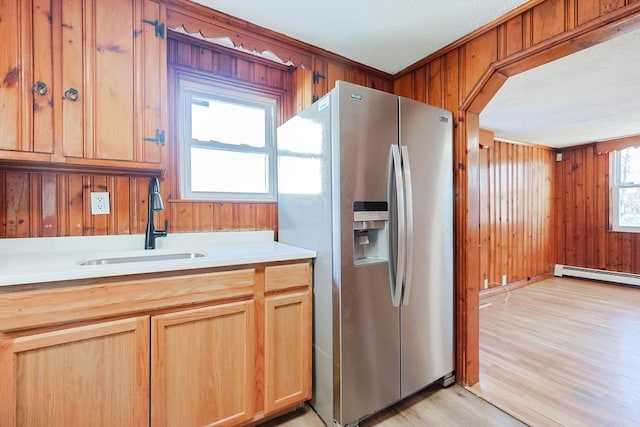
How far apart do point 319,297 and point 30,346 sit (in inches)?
47.1

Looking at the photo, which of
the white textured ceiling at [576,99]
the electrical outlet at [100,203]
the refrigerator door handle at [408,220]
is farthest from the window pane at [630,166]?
the electrical outlet at [100,203]

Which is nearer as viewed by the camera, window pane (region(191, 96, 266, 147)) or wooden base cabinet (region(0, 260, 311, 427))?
wooden base cabinet (region(0, 260, 311, 427))

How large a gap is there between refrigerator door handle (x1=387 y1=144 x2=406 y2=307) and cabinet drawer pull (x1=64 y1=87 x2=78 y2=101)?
1593mm

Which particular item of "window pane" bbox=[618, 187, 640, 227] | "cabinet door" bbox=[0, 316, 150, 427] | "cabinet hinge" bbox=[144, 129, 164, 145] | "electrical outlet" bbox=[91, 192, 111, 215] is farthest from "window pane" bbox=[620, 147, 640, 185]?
"electrical outlet" bbox=[91, 192, 111, 215]

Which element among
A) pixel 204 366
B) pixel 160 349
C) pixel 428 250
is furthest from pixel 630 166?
pixel 160 349

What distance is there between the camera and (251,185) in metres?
2.24

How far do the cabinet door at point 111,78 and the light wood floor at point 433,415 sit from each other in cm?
167

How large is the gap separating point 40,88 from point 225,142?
3.29 feet

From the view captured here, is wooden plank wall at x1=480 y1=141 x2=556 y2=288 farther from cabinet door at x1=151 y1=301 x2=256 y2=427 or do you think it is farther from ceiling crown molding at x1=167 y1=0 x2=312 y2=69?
cabinet door at x1=151 y1=301 x2=256 y2=427

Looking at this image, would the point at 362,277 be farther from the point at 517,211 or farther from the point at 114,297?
the point at 517,211

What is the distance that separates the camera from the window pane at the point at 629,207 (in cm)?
450

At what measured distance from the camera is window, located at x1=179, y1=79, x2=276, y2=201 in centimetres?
200

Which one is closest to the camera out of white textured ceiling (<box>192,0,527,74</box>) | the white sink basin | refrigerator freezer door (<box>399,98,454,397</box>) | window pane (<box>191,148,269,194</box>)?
the white sink basin

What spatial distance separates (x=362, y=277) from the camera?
5.10 ft
